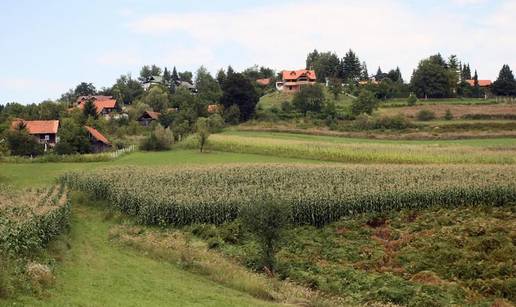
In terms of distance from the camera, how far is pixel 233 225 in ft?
113

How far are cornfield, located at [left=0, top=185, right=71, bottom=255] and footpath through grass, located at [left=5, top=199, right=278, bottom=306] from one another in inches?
56.0

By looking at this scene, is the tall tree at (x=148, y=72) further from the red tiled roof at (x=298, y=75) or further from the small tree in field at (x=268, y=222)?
the small tree in field at (x=268, y=222)

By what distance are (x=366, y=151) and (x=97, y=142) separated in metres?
39.9

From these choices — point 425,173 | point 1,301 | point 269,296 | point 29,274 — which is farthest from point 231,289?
point 425,173

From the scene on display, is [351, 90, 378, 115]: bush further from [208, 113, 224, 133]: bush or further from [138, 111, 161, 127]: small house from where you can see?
[138, 111, 161, 127]: small house

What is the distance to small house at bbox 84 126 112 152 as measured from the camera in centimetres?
7719

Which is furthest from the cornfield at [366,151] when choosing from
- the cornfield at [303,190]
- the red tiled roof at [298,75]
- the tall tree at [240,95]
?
the red tiled roof at [298,75]

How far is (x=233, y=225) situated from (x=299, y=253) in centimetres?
596

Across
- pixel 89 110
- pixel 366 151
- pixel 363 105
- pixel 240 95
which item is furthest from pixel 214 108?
pixel 366 151

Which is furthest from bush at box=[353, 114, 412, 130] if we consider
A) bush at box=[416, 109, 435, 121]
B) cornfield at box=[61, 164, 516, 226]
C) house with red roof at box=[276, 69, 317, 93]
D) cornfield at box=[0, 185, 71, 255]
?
cornfield at box=[0, 185, 71, 255]

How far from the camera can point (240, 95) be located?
92562mm

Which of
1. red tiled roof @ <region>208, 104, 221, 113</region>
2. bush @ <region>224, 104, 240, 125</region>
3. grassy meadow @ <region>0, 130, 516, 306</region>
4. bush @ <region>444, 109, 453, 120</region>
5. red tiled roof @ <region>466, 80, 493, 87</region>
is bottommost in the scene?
grassy meadow @ <region>0, 130, 516, 306</region>

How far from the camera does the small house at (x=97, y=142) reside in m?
77.2

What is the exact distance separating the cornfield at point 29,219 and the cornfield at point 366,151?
2916cm
